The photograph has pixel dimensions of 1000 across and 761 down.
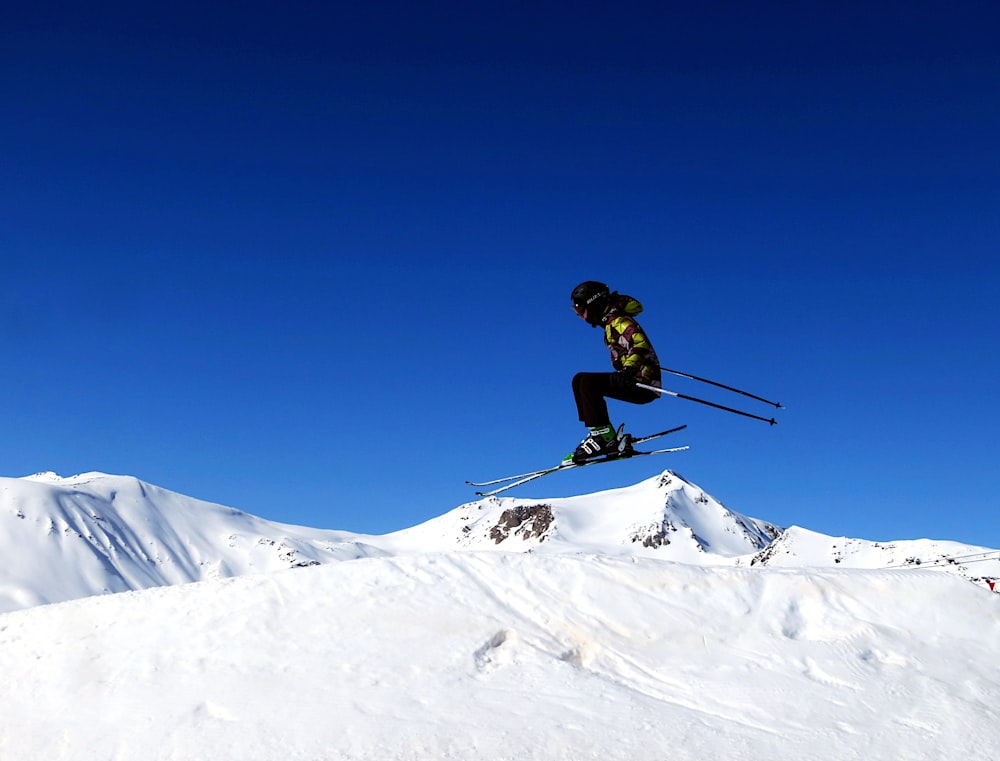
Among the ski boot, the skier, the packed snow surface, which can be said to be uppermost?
the skier

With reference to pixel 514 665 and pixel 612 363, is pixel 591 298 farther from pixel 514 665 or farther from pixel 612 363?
pixel 514 665

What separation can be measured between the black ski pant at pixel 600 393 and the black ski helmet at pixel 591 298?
1.17m

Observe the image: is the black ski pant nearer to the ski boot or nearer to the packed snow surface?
the ski boot

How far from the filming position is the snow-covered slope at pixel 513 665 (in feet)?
36.1

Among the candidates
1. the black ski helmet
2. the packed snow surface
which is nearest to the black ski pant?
the black ski helmet

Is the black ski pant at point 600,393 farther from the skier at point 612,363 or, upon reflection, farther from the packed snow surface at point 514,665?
the packed snow surface at point 514,665

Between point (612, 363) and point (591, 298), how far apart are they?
1.27m

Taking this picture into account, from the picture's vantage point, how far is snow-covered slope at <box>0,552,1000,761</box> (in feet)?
36.1

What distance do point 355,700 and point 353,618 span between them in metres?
2.35

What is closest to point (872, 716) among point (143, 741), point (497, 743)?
point (497, 743)

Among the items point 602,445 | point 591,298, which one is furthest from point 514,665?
point 591,298

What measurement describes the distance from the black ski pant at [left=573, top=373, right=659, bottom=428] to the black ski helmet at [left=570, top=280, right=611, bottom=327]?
46.1 inches

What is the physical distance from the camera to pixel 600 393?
1529 cm

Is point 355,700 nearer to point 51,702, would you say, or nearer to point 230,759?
point 230,759
